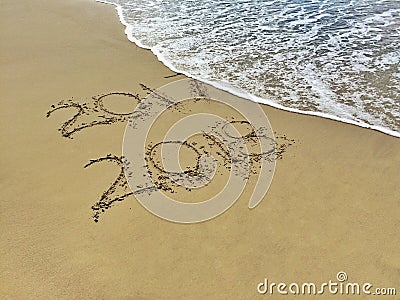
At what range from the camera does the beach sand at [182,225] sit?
3.16 m

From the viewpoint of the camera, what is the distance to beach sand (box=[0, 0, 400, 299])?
316 centimetres

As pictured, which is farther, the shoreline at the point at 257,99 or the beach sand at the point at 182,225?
the shoreline at the point at 257,99

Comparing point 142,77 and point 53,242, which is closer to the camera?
point 53,242

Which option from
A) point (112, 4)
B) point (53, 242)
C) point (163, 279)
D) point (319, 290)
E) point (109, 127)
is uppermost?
point (112, 4)

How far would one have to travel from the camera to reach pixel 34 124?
4.71m

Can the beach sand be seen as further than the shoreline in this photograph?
No

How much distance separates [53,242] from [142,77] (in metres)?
3.11

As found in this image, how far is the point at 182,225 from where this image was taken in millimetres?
3607

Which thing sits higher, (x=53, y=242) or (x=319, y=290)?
(x=53, y=242)

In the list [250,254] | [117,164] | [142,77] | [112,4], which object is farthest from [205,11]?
[250,254]

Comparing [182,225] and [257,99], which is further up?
[257,99]

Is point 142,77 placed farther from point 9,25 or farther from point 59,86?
point 9,25

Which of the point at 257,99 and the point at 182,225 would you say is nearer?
the point at 182,225

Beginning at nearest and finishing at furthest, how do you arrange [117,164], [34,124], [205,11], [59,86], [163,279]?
[163,279]
[117,164]
[34,124]
[59,86]
[205,11]
